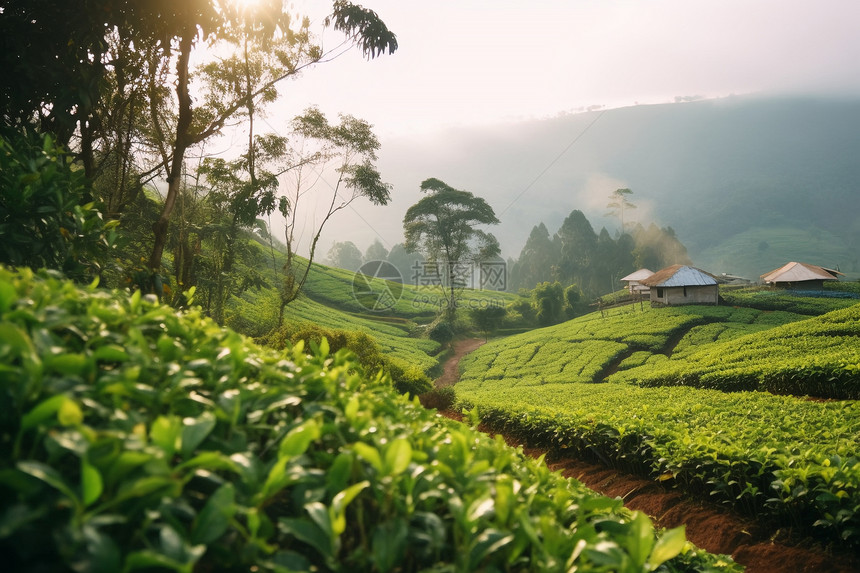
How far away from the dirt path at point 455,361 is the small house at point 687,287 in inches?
452

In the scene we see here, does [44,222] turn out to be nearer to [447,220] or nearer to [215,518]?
[215,518]

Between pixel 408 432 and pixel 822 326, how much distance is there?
15.6 m

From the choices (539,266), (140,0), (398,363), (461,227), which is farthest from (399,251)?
(140,0)

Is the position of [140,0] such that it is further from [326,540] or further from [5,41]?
[326,540]

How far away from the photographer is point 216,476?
84 centimetres

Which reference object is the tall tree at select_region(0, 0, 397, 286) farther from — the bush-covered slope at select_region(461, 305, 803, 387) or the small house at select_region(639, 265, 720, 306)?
the small house at select_region(639, 265, 720, 306)

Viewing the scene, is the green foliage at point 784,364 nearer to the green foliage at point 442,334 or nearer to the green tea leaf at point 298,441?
the green tea leaf at point 298,441

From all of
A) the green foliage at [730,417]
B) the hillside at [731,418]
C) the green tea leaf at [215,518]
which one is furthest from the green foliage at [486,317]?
the green tea leaf at [215,518]

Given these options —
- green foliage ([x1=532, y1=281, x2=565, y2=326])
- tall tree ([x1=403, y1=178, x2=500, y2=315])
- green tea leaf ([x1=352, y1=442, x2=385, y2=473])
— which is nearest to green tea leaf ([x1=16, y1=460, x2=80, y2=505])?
green tea leaf ([x1=352, y1=442, x2=385, y2=473])

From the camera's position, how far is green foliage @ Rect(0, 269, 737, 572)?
688mm

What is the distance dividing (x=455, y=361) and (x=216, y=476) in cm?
2583

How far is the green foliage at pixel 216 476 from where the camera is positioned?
69 cm

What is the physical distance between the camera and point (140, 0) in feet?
15.2

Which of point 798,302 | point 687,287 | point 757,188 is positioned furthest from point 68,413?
point 757,188
